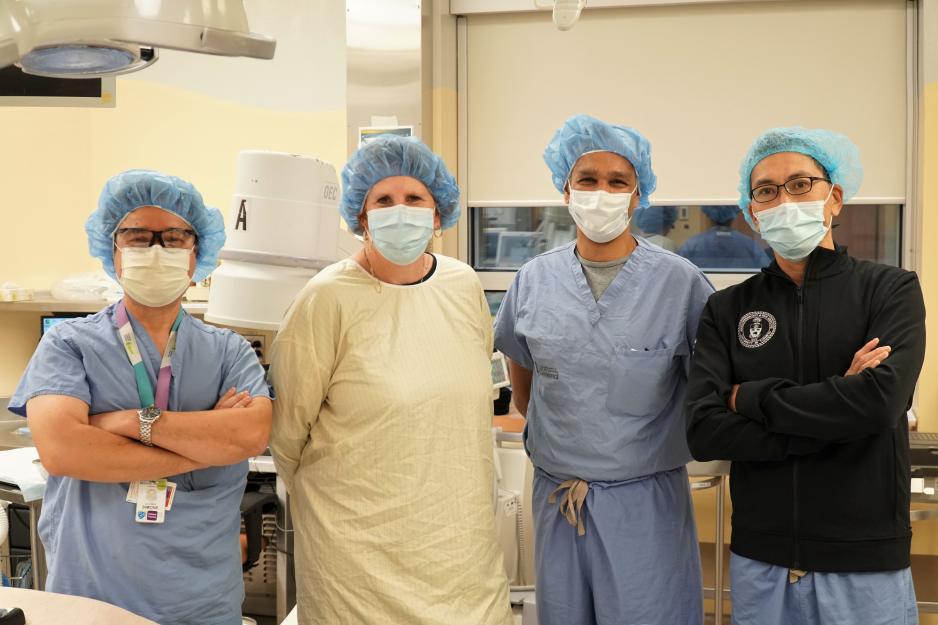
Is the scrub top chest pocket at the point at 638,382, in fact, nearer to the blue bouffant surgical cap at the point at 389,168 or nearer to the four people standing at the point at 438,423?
the four people standing at the point at 438,423

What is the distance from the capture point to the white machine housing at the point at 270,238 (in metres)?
2.44

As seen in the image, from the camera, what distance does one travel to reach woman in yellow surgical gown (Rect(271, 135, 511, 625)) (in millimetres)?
1713

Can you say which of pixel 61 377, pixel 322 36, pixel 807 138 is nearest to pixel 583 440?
pixel 807 138

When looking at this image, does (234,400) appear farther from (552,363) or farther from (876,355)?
(876,355)

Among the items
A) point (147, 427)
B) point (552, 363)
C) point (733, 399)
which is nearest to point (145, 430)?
point (147, 427)

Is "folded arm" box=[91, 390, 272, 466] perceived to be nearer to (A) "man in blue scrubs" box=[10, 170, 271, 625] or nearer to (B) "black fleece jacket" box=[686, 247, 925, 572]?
(A) "man in blue scrubs" box=[10, 170, 271, 625]

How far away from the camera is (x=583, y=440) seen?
196 centimetres

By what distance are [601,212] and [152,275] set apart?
91 cm

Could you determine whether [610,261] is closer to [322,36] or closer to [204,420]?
[204,420]

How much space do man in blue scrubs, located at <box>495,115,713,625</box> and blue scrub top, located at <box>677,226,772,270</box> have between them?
1777 mm

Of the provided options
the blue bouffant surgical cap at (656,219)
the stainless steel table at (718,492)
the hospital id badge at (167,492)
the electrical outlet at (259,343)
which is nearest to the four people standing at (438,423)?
the hospital id badge at (167,492)

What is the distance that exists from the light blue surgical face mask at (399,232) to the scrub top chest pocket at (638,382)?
492 mm

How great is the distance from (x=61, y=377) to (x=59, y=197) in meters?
2.56

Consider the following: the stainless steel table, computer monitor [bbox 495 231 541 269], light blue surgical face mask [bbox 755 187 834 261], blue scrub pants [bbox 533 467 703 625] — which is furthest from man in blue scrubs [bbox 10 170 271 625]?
computer monitor [bbox 495 231 541 269]
